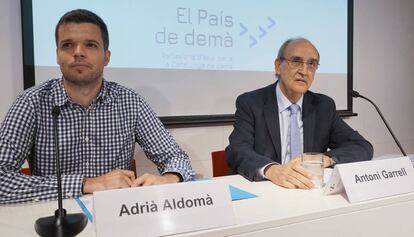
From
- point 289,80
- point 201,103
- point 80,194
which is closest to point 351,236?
point 80,194

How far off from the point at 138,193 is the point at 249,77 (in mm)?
1943

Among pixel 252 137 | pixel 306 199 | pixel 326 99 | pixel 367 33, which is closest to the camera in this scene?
pixel 306 199

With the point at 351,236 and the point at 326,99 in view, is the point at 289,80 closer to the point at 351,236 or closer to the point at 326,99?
the point at 326,99

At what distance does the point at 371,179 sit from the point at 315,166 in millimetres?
204

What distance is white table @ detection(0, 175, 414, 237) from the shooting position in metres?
0.83

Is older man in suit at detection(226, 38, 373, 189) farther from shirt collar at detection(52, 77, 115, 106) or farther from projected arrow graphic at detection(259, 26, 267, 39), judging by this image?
projected arrow graphic at detection(259, 26, 267, 39)

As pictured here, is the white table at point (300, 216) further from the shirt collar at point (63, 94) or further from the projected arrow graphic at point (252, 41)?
the projected arrow graphic at point (252, 41)

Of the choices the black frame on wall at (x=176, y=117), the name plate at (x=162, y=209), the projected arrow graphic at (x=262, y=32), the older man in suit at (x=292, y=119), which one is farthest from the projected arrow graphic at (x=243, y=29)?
the name plate at (x=162, y=209)

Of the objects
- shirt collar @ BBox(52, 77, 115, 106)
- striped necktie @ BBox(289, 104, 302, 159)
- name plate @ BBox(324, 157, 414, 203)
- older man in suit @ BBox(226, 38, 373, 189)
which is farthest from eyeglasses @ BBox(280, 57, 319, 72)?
shirt collar @ BBox(52, 77, 115, 106)

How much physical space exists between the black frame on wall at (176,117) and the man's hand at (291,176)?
45.7 inches

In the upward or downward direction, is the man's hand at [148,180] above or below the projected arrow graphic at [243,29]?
below

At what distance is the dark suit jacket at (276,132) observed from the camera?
62.5 inches

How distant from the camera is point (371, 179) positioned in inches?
41.6

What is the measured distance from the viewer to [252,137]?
1.70 meters
